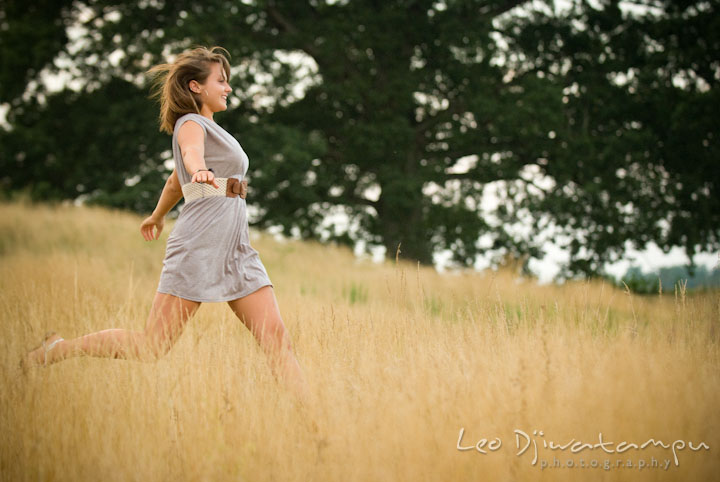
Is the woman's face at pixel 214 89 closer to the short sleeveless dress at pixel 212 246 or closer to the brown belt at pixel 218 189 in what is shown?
the short sleeveless dress at pixel 212 246

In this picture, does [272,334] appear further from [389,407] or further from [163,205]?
[163,205]

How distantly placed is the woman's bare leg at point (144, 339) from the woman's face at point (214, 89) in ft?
3.63

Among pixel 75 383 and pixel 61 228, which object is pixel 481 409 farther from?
pixel 61 228

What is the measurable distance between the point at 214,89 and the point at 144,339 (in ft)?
4.65

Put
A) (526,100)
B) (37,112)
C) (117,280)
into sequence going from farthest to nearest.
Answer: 1. (37,112)
2. (526,100)
3. (117,280)

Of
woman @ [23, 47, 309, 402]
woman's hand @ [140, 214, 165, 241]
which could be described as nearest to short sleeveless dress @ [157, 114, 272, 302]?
woman @ [23, 47, 309, 402]

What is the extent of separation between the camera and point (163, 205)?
12.5 ft

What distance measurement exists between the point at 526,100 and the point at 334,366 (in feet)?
39.7

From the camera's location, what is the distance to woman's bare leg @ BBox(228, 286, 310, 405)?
11.2ft

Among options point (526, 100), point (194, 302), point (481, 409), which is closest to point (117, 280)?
point (194, 302)

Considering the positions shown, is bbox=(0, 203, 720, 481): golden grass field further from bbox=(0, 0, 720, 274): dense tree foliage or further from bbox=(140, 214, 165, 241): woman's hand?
bbox=(0, 0, 720, 274): dense tree foliage

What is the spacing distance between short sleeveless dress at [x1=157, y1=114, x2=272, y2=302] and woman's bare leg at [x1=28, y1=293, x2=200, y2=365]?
0.08 m

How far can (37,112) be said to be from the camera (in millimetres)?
16688

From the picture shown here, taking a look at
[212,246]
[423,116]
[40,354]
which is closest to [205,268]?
[212,246]
